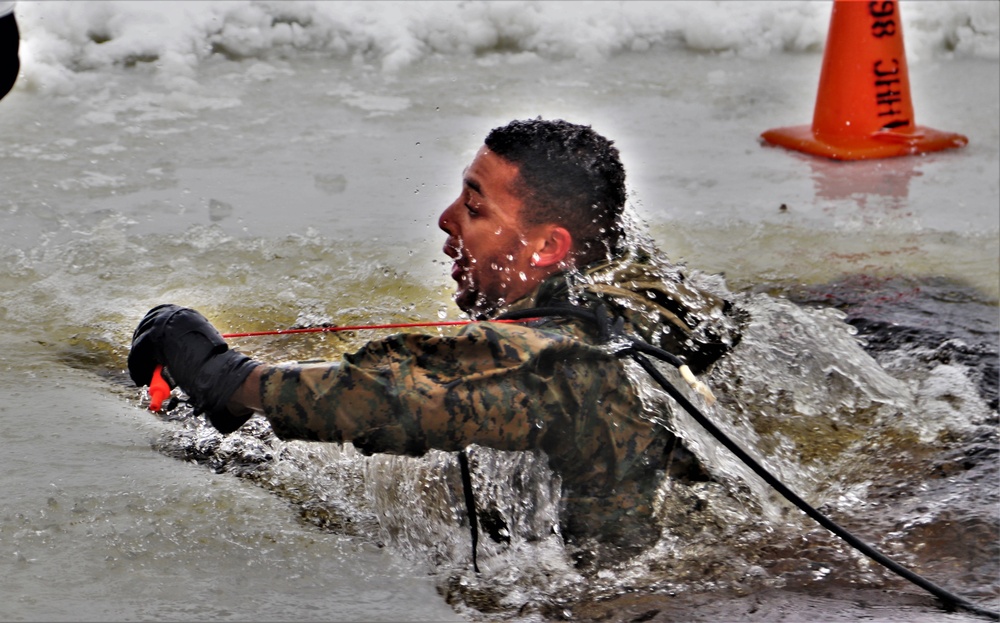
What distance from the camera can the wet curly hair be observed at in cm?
275

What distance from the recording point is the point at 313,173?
218 inches

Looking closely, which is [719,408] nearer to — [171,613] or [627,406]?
[627,406]

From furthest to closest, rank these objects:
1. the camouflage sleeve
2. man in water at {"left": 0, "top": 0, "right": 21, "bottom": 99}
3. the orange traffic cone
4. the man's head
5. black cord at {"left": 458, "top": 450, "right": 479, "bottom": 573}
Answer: the orange traffic cone < man in water at {"left": 0, "top": 0, "right": 21, "bottom": 99} < the man's head < black cord at {"left": 458, "top": 450, "right": 479, "bottom": 573} < the camouflage sleeve

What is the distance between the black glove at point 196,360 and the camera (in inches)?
100.0

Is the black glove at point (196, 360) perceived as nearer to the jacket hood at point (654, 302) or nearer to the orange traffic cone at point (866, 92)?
the jacket hood at point (654, 302)

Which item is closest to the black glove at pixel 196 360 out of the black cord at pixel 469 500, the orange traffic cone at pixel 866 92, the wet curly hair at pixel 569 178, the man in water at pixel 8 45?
the black cord at pixel 469 500

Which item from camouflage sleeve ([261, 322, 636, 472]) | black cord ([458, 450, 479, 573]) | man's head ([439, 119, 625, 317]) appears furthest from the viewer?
man's head ([439, 119, 625, 317])

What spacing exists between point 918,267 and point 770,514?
206 centimetres

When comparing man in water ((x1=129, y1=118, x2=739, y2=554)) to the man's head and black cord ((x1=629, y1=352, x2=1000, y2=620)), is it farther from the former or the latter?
black cord ((x1=629, y1=352, x2=1000, y2=620))

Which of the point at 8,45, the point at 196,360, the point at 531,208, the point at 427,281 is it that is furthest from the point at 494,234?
the point at 8,45

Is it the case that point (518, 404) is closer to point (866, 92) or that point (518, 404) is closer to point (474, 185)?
point (474, 185)

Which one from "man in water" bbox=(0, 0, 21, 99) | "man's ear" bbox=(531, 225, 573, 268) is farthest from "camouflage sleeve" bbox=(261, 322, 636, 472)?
"man in water" bbox=(0, 0, 21, 99)

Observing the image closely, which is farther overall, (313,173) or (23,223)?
(313,173)

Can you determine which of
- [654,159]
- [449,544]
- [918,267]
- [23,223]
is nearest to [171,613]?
[449,544]
